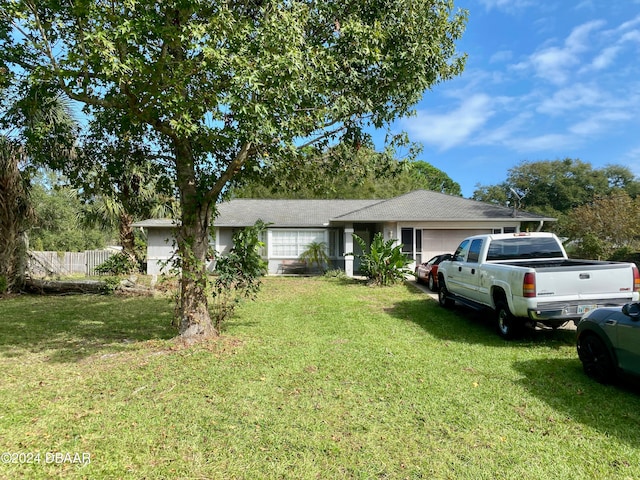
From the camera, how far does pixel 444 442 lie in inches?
149

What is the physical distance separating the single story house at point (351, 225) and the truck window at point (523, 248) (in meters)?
9.60

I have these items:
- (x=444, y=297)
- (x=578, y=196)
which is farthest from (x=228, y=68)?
(x=578, y=196)

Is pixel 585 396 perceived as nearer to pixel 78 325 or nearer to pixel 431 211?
pixel 78 325

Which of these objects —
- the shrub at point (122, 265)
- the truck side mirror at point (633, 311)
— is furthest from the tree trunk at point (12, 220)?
the truck side mirror at point (633, 311)

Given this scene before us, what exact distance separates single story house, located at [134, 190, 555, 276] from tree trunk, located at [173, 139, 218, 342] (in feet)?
37.9

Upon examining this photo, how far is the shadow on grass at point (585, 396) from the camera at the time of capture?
412 cm

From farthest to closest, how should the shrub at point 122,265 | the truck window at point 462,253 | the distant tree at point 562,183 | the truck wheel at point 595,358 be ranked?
1. the distant tree at point 562,183
2. the shrub at point 122,265
3. the truck window at point 462,253
4. the truck wheel at point 595,358

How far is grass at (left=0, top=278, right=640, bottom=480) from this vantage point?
11.3ft

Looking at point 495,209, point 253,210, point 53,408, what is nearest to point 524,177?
point 495,209

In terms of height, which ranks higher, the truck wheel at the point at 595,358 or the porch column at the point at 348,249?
the porch column at the point at 348,249

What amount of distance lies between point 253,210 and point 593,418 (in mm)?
21366

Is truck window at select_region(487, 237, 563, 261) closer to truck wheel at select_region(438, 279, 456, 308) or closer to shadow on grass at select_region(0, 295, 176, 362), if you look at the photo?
truck wheel at select_region(438, 279, 456, 308)

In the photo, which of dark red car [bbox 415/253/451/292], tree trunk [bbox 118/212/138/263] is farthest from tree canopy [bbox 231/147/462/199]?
tree trunk [bbox 118/212/138/263]

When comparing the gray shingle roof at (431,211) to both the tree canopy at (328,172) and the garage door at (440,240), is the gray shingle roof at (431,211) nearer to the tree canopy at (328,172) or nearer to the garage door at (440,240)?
the garage door at (440,240)
